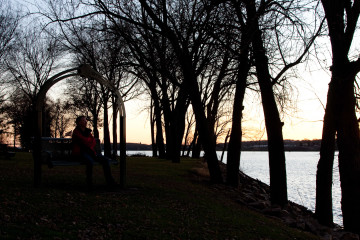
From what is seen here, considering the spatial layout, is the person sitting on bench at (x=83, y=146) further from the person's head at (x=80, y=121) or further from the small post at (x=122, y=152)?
the small post at (x=122, y=152)

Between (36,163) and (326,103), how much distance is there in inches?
310

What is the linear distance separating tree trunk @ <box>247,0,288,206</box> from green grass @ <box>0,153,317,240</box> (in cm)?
341

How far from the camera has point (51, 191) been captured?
8352mm

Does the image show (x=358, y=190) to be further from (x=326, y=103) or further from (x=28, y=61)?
(x=28, y=61)

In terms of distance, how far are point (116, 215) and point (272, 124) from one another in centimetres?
710

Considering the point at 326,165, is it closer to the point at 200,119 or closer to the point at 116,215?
the point at 200,119

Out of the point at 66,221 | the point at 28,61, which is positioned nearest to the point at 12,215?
the point at 66,221

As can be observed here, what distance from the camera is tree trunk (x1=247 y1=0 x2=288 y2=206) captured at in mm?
12438

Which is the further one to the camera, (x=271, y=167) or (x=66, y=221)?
(x=271, y=167)

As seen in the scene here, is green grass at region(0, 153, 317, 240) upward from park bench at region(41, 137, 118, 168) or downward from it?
downward

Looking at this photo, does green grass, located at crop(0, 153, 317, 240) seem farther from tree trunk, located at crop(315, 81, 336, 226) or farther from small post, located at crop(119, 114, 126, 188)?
tree trunk, located at crop(315, 81, 336, 226)

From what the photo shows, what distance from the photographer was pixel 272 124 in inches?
494

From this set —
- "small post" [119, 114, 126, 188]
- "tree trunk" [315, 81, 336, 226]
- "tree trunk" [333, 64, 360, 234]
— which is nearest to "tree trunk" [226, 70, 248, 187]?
"tree trunk" [315, 81, 336, 226]

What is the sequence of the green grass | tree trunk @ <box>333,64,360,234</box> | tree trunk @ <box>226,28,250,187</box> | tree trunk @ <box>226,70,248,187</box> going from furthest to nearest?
tree trunk @ <box>226,70,248,187</box>, tree trunk @ <box>226,28,250,187</box>, tree trunk @ <box>333,64,360,234</box>, the green grass
